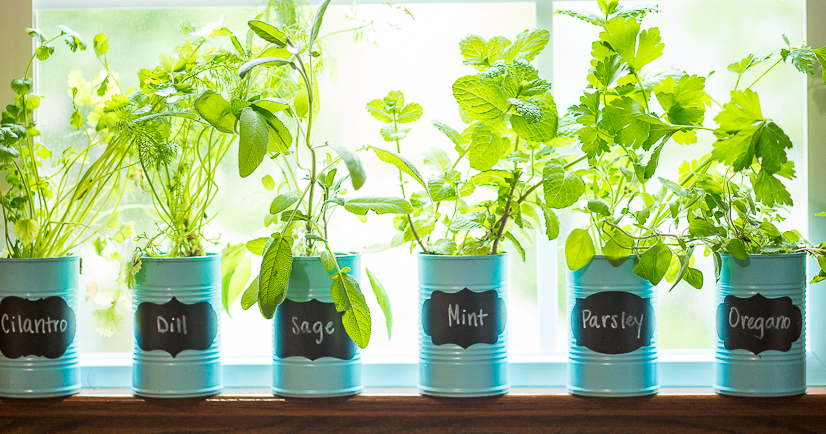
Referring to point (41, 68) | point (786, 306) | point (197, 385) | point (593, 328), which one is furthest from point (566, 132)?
point (41, 68)

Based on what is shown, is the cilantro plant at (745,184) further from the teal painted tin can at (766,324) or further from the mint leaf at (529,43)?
the mint leaf at (529,43)

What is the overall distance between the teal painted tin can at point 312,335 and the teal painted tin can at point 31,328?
0.33 meters

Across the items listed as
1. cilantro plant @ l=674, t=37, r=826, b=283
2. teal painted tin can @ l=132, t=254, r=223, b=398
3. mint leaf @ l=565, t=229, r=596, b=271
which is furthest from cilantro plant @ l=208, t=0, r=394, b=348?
cilantro plant @ l=674, t=37, r=826, b=283

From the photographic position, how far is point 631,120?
0.79 metres

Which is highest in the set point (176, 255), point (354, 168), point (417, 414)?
point (354, 168)

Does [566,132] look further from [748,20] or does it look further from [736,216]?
[748,20]

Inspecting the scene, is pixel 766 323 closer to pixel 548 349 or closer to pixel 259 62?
pixel 548 349

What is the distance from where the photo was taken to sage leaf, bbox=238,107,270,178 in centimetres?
71

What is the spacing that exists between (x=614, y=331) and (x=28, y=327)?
0.83 metres

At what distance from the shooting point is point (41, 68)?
1.12 meters

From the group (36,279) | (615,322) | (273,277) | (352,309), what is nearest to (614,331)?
(615,322)

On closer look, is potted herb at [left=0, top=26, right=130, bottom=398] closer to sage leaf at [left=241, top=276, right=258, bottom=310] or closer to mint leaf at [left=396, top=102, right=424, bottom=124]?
sage leaf at [left=241, top=276, right=258, bottom=310]

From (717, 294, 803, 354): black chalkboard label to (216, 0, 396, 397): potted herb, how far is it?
49 centimetres

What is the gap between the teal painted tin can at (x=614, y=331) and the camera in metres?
0.87
